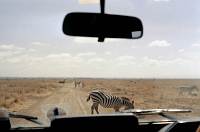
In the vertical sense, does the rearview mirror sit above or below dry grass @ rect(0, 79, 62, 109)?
above

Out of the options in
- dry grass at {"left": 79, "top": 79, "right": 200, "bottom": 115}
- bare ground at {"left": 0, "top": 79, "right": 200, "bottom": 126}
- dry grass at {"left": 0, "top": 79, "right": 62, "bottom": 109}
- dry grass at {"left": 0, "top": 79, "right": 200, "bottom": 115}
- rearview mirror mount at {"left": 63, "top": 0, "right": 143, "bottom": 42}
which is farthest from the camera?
dry grass at {"left": 0, "top": 79, "right": 62, "bottom": 109}

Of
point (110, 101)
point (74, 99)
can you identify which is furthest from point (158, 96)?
point (110, 101)

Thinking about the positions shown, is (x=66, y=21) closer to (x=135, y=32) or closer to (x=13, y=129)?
(x=135, y=32)

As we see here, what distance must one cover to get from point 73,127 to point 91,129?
18cm

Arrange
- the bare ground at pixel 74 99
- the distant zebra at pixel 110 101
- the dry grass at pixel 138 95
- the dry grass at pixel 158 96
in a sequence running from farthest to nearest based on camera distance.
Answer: the dry grass at pixel 138 95
the dry grass at pixel 158 96
the distant zebra at pixel 110 101
the bare ground at pixel 74 99

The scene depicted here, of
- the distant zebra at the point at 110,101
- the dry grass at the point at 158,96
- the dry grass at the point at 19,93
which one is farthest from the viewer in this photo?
the dry grass at the point at 19,93

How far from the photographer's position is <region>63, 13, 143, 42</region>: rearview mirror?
3611 mm

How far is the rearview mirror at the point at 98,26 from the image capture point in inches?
142

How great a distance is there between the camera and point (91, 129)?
360 centimetres

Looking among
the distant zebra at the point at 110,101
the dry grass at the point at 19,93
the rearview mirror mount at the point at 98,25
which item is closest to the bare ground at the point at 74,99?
the dry grass at the point at 19,93

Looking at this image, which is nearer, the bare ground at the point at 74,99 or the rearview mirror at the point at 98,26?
the rearview mirror at the point at 98,26

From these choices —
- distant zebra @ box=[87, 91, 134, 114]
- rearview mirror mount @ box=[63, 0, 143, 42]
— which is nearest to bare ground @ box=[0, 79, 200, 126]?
distant zebra @ box=[87, 91, 134, 114]

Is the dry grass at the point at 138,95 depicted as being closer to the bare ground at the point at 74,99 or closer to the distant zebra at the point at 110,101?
the bare ground at the point at 74,99

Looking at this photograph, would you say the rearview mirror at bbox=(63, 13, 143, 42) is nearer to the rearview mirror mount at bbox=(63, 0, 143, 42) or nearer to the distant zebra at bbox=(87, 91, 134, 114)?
the rearview mirror mount at bbox=(63, 0, 143, 42)
